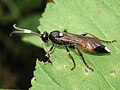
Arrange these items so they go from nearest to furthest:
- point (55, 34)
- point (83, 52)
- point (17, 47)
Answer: point (83, 52)
point (55, 34)
point (17, 47)

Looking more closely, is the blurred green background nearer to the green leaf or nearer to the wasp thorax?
the wasp thorax

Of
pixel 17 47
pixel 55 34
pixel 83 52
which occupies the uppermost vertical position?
pixel 17 47

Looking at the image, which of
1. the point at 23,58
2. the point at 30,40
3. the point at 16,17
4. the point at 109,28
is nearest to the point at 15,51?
the point at 23,58

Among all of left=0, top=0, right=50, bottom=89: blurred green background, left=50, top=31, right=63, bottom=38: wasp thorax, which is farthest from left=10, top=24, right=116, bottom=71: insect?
left=0, top=0, right=50, bottom=89: blurred green background

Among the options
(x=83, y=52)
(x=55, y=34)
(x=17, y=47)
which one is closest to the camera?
(x=83, y=52)

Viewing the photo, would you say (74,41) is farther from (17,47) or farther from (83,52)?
(17,47)

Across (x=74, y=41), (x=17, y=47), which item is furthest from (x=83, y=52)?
(x=17, y=47)

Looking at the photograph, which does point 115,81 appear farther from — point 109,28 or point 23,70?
point 23,70
